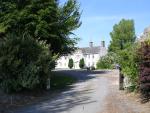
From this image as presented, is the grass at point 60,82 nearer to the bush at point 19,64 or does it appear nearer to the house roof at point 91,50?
the bush at point 19,64

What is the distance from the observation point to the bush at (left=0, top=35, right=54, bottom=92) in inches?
1134

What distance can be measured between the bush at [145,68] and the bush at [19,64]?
8.48 metres

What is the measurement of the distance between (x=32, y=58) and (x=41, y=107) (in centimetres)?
747

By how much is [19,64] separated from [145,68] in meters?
10.1

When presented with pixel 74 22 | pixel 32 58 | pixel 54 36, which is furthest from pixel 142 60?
pixel 74 22

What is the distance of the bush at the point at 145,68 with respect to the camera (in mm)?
22375

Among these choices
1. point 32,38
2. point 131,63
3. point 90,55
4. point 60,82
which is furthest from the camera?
point 90,55

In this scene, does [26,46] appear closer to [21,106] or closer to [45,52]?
[45,52]

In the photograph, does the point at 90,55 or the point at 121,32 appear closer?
the point at 121,32

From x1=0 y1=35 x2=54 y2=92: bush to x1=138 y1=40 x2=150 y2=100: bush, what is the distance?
27.8 ft

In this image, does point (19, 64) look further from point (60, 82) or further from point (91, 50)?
point (91, 50)

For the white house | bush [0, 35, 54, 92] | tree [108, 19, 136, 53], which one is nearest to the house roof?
the white house

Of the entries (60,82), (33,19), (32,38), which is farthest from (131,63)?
(60,82)

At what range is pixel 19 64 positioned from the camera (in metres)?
29.0
